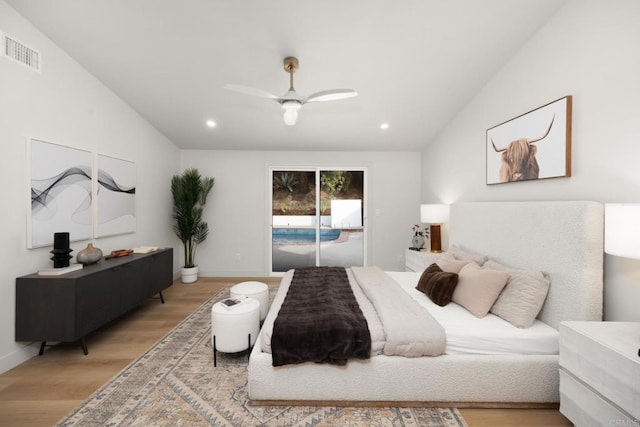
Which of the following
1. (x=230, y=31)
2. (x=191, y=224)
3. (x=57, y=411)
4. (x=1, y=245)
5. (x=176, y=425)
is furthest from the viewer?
(x=191, y=224)

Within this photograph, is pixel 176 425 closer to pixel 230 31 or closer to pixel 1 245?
pixel 1 245

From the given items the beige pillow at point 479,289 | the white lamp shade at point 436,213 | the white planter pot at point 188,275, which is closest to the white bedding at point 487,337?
the beige pillow at point 479,289

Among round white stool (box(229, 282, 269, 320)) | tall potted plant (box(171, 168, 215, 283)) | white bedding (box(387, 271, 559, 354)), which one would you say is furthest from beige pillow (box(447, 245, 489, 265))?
tall potted plant (box(171, 168, 215, 283))

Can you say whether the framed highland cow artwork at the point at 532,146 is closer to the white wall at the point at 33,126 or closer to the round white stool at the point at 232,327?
the round white stool at the point at 232,327

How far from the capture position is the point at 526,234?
2.25 m

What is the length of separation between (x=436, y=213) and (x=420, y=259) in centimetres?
69

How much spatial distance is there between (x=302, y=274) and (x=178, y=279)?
2.90 m

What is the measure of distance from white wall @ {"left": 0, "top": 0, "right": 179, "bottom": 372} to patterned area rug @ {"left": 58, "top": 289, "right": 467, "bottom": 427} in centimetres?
114

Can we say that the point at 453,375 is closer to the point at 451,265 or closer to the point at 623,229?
the point at 451,265

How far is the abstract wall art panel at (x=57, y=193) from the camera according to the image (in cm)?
238

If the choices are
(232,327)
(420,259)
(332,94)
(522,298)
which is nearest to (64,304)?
(232,327)

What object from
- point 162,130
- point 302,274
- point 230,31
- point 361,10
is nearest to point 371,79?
point 361,10

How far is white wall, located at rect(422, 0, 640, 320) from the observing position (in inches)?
67.4

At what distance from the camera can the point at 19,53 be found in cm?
225
